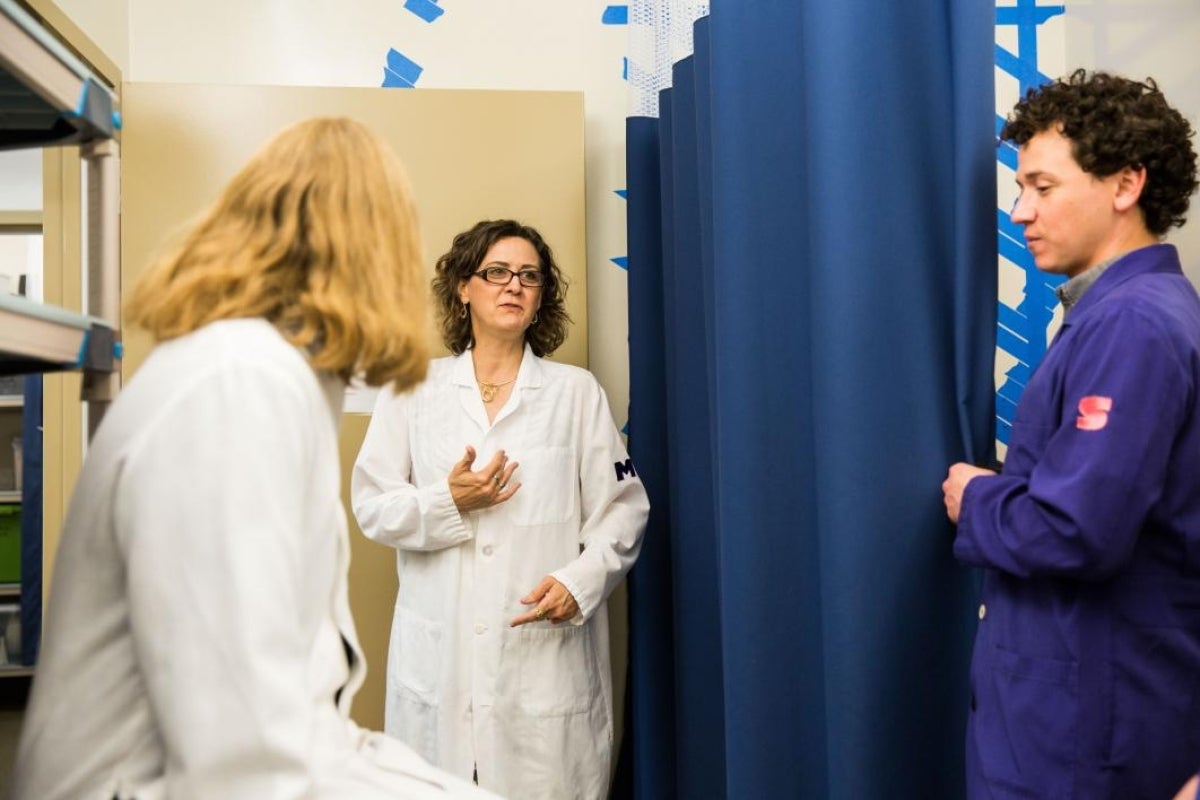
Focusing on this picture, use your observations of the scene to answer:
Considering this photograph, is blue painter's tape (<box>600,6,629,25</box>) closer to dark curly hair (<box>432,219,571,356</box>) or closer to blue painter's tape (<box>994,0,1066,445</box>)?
dark curly hair (<box>432,219,571,356</box>)

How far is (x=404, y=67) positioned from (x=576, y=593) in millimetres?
1510

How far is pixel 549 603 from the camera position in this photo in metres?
2.03

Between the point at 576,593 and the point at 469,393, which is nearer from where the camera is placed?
the point at 576,593

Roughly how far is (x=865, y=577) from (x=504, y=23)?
6.19 ft

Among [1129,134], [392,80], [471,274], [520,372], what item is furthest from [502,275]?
[1129,134]

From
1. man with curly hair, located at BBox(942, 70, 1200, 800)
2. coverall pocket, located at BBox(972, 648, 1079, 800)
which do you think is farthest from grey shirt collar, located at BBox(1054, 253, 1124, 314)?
coverall pocket, located at BBox(972, 648, 1079, 800)

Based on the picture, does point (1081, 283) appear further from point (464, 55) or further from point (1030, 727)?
point (464, 55)

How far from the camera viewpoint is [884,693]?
4.93 ft

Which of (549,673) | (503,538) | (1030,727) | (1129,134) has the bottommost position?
(549,673)

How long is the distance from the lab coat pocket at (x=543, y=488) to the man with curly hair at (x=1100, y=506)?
965 mm

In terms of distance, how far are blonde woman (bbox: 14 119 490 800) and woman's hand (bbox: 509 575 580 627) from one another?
1.03 meters

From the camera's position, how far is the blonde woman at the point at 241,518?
2.53 ft

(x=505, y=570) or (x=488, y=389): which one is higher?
(x=488, y=389)

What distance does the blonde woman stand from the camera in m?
0.77
